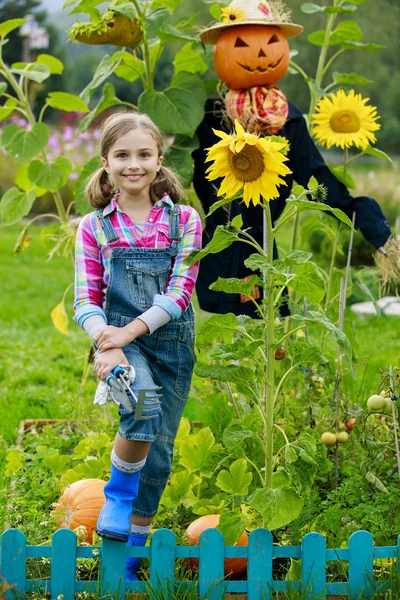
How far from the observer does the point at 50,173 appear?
339cm

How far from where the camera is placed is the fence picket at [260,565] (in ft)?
7.11

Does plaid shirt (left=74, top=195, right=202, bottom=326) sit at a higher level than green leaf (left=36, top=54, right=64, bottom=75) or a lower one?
lower

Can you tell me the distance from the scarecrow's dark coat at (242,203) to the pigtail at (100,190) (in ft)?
2.74

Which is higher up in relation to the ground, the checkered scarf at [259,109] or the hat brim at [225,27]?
the hat brim at [225,27]

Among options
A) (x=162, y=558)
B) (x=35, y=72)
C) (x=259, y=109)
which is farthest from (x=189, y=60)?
(x=162, y=558)

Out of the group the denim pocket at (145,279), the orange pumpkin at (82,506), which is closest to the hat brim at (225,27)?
the denim pocket at (145,279)

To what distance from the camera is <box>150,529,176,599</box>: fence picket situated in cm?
216

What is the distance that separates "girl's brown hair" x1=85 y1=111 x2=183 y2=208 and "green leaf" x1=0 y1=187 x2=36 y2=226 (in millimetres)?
1063

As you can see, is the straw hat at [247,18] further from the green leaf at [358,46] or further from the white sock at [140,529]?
the white sock at [140,529]

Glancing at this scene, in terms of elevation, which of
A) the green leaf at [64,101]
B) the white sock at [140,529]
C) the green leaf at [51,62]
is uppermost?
the green leaf at [51,62]

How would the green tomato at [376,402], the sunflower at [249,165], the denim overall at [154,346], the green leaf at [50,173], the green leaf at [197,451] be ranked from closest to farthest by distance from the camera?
the sunflower at [249,165], the denim overall at [154,346], the green tomato at [376,402], the green leaf at [197,451], the green leaf at [50,173]

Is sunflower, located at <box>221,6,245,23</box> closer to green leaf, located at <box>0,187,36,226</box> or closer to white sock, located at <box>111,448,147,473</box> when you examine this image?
green leaf, located at <box>0,187,36,226</box>

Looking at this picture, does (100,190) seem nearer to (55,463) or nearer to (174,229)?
(174,229)

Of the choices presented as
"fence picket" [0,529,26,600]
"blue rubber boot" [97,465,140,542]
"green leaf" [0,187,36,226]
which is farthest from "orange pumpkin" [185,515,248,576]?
"green leaf" [0,187,36,226]
